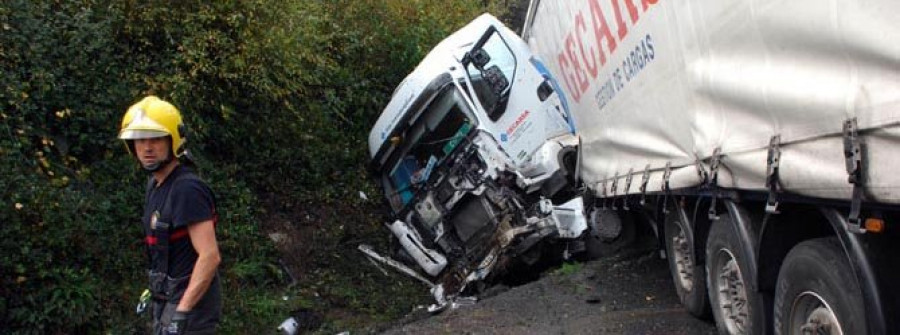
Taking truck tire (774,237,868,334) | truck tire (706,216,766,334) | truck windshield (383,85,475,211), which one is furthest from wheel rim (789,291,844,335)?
truck windshield (383,85,475,211)

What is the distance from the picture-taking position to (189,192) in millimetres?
3047

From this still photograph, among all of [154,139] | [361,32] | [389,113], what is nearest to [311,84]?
[389,113]

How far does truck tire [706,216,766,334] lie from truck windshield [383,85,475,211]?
4.33 m

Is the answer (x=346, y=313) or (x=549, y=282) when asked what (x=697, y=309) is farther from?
(x=346, y=313)

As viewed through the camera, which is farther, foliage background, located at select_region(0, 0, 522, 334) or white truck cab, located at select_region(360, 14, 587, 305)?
white truck cab, located at select_region(360, 14, 587, 305)

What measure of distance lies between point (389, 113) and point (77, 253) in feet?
14.2

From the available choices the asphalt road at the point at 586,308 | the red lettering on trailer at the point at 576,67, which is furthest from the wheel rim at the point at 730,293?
the red lettering on trailer at the point at 576,67

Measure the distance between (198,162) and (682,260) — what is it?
451 cm

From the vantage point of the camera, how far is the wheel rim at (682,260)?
5.32m

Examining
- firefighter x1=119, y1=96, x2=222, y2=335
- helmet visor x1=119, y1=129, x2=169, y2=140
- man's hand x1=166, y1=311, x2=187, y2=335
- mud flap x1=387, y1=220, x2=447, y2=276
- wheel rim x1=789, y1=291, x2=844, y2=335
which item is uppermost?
helmet visor x1=119, y1=129, x2=169, y2=140

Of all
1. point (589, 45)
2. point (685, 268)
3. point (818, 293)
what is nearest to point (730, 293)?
point (685, 268)

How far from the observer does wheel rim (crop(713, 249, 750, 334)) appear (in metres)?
4.18

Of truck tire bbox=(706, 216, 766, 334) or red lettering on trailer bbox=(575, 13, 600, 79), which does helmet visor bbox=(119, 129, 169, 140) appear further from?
red lettering on trailer bbox=(575, 13, 600, 79)

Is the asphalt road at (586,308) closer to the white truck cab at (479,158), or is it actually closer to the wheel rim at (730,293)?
the wheel rim at (730,293)
